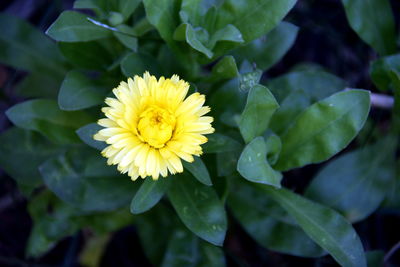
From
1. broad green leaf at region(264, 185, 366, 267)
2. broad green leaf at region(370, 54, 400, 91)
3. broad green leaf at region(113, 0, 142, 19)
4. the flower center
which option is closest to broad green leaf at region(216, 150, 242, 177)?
broad green leaf at region(264, 185, 366, 267)

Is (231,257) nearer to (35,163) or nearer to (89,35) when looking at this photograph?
(35,163)

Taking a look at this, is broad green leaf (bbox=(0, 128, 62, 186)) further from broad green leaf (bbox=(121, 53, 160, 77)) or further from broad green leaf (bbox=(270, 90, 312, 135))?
broad green leaf (bbox=(270, 90, 312, 135))

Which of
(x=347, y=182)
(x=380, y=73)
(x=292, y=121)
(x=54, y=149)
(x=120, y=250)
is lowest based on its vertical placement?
(x=120, y=250)

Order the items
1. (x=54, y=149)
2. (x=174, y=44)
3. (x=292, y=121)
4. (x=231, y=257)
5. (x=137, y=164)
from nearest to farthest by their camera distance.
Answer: (x=137, y=164), (x=174, y=44), (x=292, y=121), (x=54, y=149), (x=231, y=257)

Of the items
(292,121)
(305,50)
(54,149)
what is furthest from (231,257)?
(305,50)

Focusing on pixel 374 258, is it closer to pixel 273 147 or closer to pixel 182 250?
pixel 273 147

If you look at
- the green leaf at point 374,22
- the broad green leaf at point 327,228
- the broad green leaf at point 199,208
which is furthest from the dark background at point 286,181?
the broad green leaf at point 199,208
